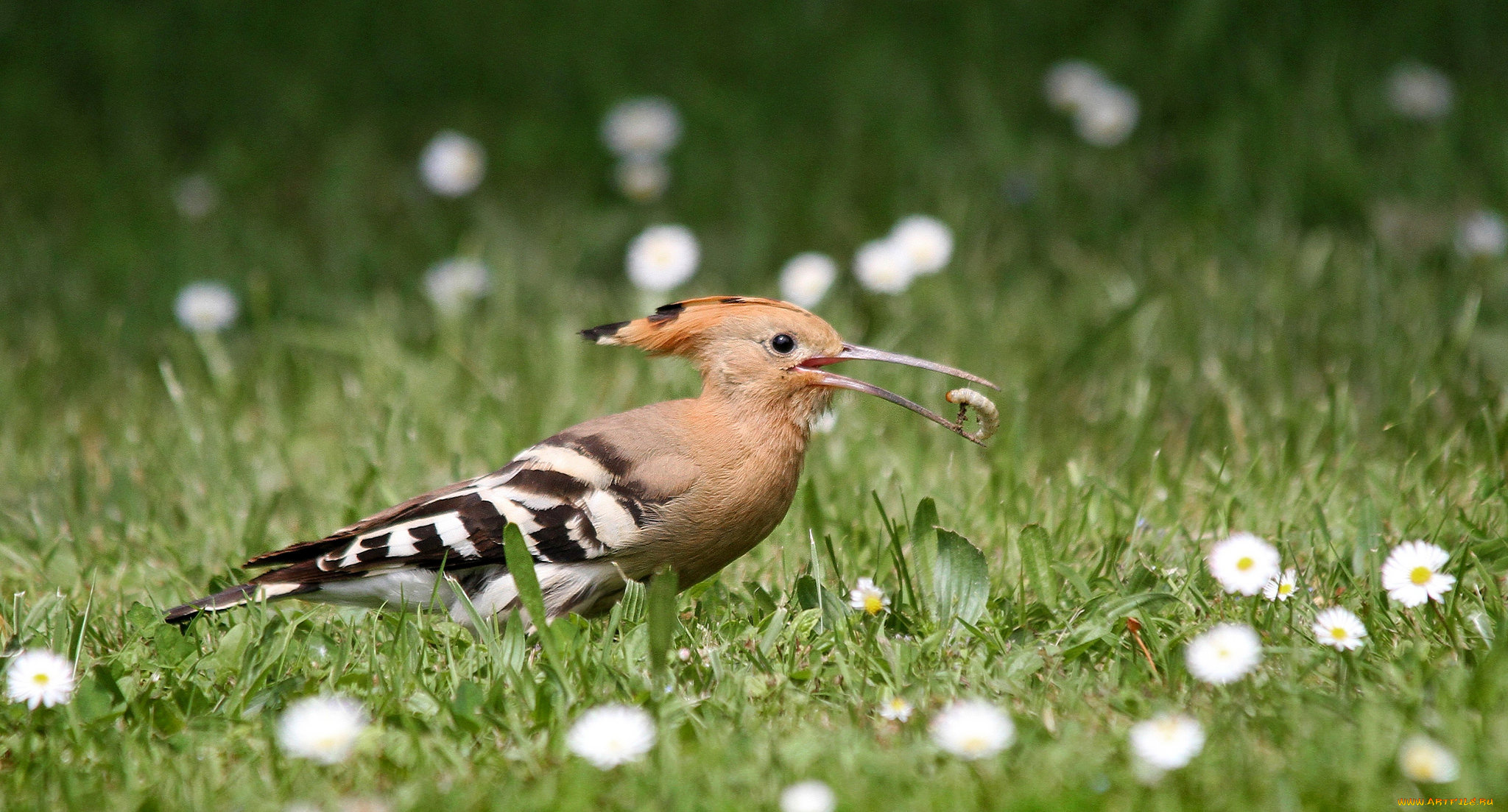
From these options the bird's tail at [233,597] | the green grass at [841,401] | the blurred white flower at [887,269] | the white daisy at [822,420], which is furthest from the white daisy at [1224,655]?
the blurred white flower at [887,269]

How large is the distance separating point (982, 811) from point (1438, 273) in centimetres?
356

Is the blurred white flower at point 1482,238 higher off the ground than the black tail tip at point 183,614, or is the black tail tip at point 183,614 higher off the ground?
the black tail tip at point 183,614

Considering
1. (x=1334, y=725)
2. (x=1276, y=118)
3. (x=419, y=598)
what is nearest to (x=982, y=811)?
(x=1334, y=725)

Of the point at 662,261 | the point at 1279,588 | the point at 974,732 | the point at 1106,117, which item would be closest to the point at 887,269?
the point at 662,261

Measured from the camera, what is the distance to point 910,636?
117 inches

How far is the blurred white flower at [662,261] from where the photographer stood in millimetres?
5008

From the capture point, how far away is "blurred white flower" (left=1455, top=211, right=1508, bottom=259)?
4.81 metres

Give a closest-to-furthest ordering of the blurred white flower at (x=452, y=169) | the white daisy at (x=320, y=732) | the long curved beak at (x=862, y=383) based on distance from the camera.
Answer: the white daisy at (x=320, y=732) → the long curved beak at (x=862, y=383) → the blurred white flower at (x=452, y=169)

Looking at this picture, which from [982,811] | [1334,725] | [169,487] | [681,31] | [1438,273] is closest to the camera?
[982,811]

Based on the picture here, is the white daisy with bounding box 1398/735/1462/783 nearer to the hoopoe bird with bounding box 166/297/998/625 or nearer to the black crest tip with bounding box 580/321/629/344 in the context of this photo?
the hoopoe bird with bounding box 166/297/998/625

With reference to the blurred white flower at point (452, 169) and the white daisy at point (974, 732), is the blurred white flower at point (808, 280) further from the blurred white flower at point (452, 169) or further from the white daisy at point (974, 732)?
the white daisy at point (974, 732)

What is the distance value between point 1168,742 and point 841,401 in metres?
2.41

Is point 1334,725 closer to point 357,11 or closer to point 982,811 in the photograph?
point 982,811

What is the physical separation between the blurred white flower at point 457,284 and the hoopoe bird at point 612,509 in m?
1.89
